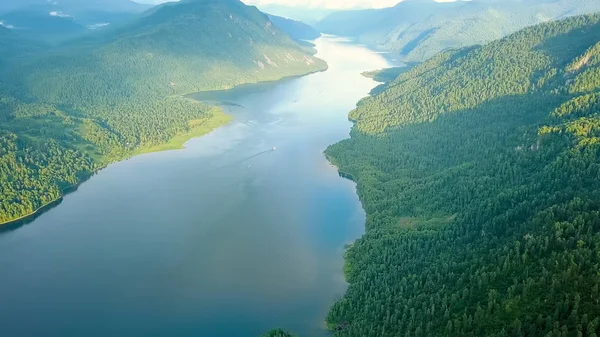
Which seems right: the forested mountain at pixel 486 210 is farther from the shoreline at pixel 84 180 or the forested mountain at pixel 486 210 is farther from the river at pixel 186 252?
the shoreline at pixel 84 180

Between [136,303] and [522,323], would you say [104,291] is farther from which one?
[522,323]

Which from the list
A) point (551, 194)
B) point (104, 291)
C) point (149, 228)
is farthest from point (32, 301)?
point (551, 194)

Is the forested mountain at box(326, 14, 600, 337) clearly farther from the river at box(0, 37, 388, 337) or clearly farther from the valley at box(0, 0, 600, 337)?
the river at box(0, 37, 388, 337)

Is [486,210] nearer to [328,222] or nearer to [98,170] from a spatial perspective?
[328,222]

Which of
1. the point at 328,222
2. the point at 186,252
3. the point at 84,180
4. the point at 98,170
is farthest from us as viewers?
the point at 98,170

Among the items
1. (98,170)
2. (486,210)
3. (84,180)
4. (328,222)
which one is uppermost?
(98,170)

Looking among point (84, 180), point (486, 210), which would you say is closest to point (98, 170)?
point (84, 180)

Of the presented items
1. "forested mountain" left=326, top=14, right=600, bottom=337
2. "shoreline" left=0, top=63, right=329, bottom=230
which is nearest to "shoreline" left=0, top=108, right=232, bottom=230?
"shoreline" left=0, top=63, right=329, bottom=230
